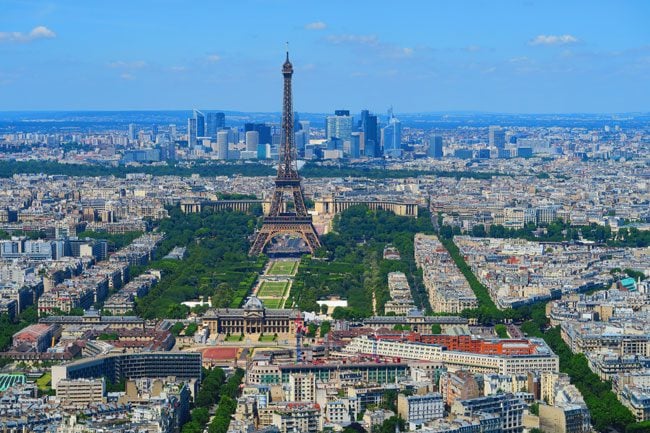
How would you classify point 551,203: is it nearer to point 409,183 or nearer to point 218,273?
point 409,183

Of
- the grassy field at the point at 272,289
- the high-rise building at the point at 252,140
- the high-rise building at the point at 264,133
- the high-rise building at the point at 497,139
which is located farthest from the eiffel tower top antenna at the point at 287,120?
the high-rise building at the point at 497,139

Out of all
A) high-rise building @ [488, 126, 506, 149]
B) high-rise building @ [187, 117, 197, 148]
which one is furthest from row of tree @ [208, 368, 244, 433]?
high-rise building @ [488, 126, 506, 149]

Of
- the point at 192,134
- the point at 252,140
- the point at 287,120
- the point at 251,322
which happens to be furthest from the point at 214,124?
the point at 251,322

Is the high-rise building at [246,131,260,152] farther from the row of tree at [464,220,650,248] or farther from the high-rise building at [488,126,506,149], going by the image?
the row of tree at [464,220,650,248]

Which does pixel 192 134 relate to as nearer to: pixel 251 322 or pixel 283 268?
pixel 283 268

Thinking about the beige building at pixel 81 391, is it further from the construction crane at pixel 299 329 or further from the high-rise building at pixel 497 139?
the high-rise building at pixel 497 139

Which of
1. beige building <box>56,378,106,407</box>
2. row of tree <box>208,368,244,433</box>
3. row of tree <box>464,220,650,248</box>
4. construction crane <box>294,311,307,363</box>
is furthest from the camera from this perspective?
row of tree <box>464,220,650,248</box>
